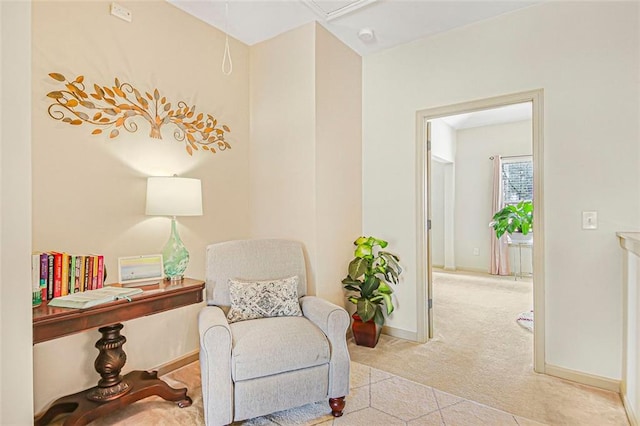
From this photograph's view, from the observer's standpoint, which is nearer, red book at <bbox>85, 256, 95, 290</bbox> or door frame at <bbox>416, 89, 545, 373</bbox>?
red book at <bbox>85, 256, 95, 290</bbox>

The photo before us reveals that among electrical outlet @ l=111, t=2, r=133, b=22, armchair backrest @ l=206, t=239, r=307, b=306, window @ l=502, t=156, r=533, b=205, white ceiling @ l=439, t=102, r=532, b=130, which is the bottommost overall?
armchair backrest @ l=206, t=239, r=307, b=306

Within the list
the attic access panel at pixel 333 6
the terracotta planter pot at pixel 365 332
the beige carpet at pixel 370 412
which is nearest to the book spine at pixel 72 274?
the beige carpet at pixel 370 412

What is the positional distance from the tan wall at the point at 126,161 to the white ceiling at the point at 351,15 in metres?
0.18

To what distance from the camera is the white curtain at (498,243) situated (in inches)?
230

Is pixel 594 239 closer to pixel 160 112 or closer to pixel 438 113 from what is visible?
pixel 438 113

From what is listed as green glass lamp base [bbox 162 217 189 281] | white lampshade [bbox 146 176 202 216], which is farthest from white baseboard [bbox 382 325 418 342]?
white lampshade [bbox 146 176 202 216]

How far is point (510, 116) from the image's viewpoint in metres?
5.53

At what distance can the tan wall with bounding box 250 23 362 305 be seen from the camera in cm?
278

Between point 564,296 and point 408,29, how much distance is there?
2395mm

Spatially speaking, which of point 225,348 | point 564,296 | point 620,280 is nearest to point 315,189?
point 225,348

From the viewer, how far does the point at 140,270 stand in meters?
2.08

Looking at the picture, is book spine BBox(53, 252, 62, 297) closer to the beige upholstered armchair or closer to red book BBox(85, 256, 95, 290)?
red book BBox(85, 256, 95, 290)

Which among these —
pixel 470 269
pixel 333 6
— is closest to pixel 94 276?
pixel 333 6

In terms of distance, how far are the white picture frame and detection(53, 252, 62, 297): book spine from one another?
1.08 feet
